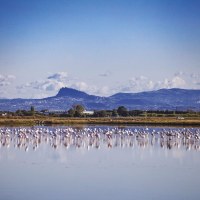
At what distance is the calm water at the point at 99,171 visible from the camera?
A: 57.4 ft

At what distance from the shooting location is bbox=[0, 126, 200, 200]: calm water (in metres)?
17.5

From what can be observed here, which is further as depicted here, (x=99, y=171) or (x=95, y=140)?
(x=95, y=140)

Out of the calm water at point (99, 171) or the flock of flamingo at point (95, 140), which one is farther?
the flock of flamingo at point (95, 140)

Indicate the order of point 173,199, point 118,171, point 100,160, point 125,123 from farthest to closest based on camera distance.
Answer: point 125,123 < point 100,160 < point 118,171 < point 173,199

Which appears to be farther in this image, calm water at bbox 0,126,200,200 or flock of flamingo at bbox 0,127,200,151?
flock of flamingo at bbox 0,127,200,151

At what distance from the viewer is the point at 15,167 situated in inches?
919

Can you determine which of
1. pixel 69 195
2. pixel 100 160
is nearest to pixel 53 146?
pixel 100 160

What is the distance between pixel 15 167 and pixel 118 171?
14.6 feet

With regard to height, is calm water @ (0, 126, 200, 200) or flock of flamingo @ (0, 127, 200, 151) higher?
flock of flamingo @ (0, 127, 200, 151)

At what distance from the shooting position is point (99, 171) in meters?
22.0

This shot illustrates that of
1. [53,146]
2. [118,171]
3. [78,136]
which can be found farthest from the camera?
[78,136]

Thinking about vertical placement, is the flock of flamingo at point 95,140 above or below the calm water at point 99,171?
above

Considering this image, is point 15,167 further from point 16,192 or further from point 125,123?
point 125,123

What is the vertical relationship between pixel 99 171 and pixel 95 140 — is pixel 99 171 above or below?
below
